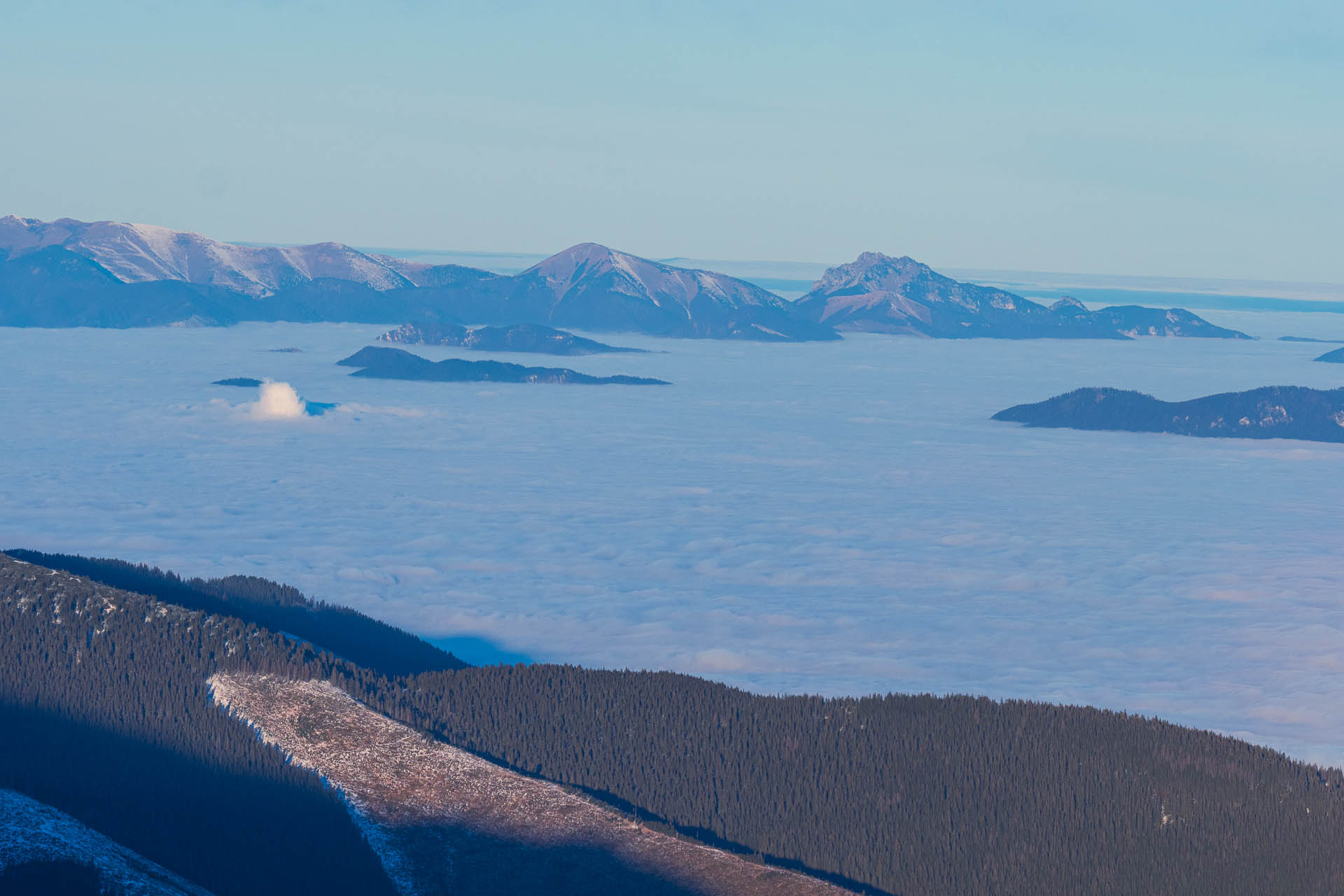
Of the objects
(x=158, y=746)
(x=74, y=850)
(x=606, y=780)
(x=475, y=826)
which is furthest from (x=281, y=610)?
(x=74, y=850)

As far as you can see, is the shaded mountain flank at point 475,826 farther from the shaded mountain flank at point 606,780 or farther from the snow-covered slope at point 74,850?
the snow-covered slope at point 74,850

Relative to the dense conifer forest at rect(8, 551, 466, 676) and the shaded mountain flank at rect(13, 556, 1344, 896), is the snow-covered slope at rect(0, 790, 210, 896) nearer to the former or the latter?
the shaded mountain flank at rect(13, 556, 1344, 896)

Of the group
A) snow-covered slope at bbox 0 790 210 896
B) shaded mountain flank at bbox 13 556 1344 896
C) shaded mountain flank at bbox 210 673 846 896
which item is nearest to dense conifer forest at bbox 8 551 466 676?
shaded mountain flank at bbox 13 556 1344 896

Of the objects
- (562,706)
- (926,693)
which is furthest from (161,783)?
(926,693)

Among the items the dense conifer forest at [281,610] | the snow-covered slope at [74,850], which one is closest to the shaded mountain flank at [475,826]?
the snow-covered slope at [74,850]

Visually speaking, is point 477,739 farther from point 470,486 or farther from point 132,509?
point 470,486
